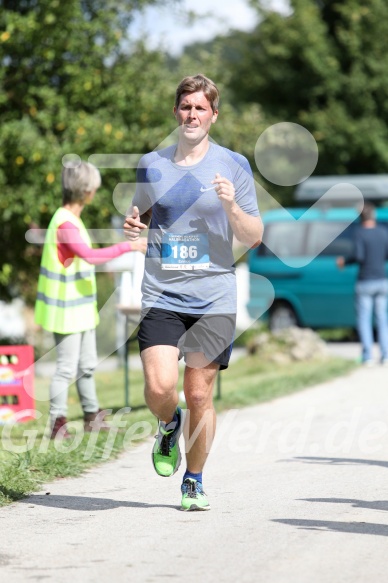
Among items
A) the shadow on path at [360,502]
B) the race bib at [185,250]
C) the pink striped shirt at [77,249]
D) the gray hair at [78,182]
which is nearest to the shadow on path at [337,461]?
the shadow on path at [360,502]

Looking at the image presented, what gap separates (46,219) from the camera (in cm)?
1475

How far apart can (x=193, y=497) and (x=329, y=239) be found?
47.6 feet

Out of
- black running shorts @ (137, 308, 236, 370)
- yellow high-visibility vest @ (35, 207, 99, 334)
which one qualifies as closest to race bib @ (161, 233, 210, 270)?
black running shorts @ (137, 308, 236, 370)

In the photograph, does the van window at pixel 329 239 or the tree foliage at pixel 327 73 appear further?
the tree foliage at pixel 327 73

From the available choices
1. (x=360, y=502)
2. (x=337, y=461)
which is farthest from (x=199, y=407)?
(x=337, y=461)

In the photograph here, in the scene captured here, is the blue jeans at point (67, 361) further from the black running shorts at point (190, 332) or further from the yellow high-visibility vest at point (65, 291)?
the black running shorts at point (190, 332)

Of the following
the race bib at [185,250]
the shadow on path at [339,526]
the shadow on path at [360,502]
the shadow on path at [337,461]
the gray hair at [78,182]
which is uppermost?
the gray hair at [78,182]

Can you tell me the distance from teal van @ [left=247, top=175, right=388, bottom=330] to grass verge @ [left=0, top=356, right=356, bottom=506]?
4099 millimetres

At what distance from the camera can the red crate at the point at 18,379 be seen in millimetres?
9664

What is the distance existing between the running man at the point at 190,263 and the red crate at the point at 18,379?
12.8 feet

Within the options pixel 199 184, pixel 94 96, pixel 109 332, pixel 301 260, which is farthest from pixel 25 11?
pixel 199 184

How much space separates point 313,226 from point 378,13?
8.74 meters

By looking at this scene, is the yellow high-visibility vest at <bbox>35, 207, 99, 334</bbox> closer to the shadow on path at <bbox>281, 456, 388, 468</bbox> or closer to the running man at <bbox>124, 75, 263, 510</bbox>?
the shadow on path at <bbox>281, 456, 388, 468</bbox>

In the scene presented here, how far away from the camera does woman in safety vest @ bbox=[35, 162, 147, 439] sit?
8.45 meters
